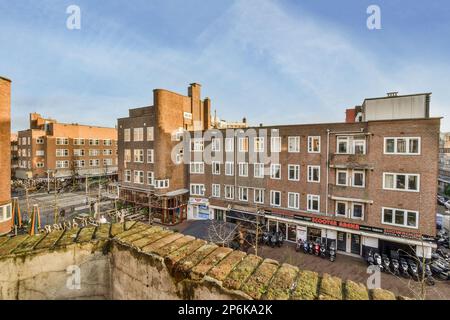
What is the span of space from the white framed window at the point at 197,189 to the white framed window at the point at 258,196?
7.16m

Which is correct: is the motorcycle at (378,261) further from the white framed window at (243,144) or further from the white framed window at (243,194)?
the white framed window at (243,144)

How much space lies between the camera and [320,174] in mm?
21125

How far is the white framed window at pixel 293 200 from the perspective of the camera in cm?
2222

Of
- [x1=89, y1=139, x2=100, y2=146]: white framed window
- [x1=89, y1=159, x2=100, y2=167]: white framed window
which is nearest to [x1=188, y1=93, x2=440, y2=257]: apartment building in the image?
[x1=89, y1=159, x2=100, y2=167]: white framed window

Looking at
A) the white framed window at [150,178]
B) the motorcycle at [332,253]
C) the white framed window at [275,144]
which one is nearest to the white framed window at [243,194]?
the white framed window at [275,144]

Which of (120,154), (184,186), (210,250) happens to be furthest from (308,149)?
(120,154)

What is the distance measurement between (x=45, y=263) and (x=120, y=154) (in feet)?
104

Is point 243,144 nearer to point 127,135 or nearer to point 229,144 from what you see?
point 229,144

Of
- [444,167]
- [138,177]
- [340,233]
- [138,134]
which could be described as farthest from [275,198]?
[444,167]

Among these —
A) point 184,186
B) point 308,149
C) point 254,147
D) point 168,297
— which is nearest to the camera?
point 168,297

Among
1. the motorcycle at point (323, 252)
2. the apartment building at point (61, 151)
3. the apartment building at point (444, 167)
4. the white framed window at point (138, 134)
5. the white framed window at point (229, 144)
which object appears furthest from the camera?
the apartment building at point (61, 151)

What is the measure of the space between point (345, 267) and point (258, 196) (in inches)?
396
